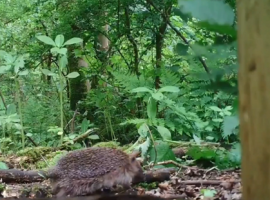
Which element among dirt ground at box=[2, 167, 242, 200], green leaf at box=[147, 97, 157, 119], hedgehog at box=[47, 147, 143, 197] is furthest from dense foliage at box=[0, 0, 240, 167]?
hedgehog at box=[47, 147, 143, 197]

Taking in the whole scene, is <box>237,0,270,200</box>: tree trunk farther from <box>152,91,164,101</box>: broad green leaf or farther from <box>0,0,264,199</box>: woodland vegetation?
<box>152,91,164,101</box>: broad green leaf

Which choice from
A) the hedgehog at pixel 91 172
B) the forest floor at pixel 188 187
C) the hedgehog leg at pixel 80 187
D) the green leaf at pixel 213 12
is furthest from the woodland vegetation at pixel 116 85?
the green leaf at pixel 213 12

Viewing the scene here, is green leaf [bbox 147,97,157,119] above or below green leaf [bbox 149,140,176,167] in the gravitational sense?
above

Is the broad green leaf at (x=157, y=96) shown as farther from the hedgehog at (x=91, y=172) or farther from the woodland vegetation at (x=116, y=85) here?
the hedgehog at (x=91, y=172)

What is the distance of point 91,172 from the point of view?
234 centimetres

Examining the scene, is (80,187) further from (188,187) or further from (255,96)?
(255,96)

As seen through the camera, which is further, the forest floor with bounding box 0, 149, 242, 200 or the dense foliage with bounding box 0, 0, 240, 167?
the dense foliage with bounding box 0, 0, 240, 167

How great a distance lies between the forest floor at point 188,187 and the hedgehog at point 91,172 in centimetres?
9

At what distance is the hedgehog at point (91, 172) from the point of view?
2297 mm

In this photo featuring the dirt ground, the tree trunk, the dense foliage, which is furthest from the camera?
the dense foliage

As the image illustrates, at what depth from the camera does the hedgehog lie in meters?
2.30

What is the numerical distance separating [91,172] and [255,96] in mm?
1582

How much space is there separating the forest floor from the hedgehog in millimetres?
91

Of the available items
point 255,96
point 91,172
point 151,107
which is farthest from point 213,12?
point 151,107
